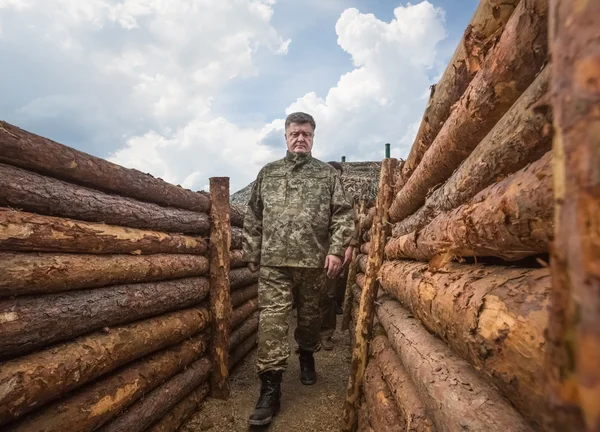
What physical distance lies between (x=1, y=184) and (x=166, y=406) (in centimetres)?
208

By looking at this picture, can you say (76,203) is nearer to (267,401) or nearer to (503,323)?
(267,401)

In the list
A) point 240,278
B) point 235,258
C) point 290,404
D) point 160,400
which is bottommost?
point 290,404

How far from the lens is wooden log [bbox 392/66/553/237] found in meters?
1.22

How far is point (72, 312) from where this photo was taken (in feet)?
7.37

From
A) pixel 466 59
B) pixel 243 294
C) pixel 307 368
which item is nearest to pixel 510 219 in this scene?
pixel 466 59

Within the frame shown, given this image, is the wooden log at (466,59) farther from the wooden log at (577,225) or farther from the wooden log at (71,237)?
the wooden log at (71,237)

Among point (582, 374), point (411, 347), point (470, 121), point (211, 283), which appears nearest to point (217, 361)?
point (211, 283)

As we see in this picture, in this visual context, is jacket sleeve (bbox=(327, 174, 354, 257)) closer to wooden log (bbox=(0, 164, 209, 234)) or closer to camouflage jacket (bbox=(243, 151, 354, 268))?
camouflage jacket (bbox=(243, 151, 354, 268))

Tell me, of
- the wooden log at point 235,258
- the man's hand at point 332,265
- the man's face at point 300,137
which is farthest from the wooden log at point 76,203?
the man's hand at point 332,265

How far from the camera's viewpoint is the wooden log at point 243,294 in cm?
491

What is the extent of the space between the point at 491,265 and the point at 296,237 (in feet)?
7.66

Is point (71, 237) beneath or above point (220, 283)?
above

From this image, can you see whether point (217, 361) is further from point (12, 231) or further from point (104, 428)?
point (12, 231)

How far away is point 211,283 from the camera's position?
399 cm
